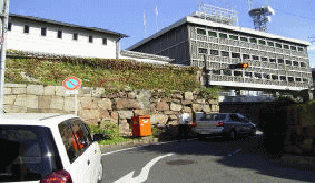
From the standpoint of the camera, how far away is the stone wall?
14.4m

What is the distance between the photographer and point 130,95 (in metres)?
18.2

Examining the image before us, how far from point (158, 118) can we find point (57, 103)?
7.05 meters

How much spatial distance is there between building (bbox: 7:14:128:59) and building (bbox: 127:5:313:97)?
1287 centimetres

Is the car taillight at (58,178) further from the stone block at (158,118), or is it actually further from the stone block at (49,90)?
the stone block at (158,118)

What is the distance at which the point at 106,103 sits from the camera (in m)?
17.1

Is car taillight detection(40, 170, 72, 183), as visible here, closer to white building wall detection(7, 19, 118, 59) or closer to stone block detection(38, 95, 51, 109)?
stone block detection(38, 95, 51, 109)

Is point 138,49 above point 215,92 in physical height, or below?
above

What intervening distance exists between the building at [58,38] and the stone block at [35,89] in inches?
355

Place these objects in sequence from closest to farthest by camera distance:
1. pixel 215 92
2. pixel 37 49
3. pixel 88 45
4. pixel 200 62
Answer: pixel 215 92
pixel 37 49
pixel 88 45
pixel 200 62

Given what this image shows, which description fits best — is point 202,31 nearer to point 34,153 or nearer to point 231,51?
point 231,51

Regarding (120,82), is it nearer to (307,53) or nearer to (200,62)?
(200,62)

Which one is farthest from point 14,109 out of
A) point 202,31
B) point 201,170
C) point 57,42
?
point 202,31

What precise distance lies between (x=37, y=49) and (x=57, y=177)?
27.5 meters

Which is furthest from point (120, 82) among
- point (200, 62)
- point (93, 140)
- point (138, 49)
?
point (138, 49)
